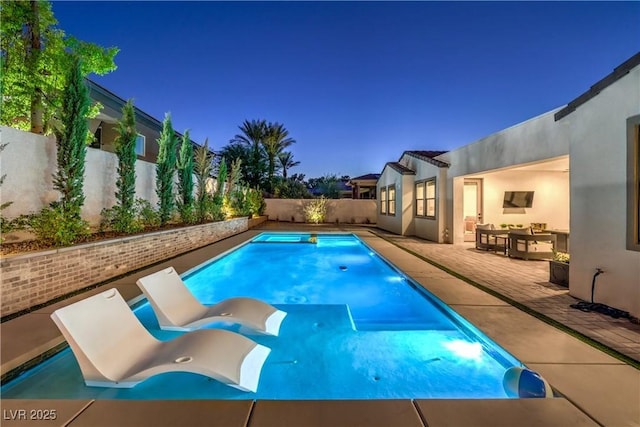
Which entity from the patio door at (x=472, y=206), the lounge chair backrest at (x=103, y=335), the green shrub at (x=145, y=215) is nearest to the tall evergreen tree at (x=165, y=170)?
the green shrub at (x=145, y=215)

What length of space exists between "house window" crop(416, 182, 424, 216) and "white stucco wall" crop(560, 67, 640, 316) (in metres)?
7.98

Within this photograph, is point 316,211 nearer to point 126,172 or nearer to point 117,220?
point 126,172

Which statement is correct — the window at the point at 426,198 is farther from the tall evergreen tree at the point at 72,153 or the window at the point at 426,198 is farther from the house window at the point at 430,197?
the tall evergreen tree at the point at 72,153

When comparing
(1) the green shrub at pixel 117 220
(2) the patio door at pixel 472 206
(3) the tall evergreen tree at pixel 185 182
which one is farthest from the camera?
(2) the patio door at pixel 472 206

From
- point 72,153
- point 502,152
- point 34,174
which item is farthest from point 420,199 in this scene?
point 34,174

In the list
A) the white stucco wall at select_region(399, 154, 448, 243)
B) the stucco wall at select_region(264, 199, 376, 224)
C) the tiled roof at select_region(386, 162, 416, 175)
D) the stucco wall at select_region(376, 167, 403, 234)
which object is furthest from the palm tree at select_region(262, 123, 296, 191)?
the white stucco wall at select_region(399, 154, 448, 243)

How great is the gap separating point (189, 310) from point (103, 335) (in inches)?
54.3

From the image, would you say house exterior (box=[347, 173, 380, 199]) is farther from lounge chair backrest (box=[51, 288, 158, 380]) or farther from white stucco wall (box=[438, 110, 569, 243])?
lounge chair backrest (box=[51, 288, 158, 380])

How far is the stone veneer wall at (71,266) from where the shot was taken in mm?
3877

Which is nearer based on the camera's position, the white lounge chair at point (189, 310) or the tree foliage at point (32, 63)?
the white lounge chair at point (189, 310)

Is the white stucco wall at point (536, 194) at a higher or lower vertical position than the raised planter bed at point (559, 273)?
higher

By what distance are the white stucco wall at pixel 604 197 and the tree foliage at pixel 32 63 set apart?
10.4 meters

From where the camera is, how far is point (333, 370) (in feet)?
10.8

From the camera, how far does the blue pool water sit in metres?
2.79
